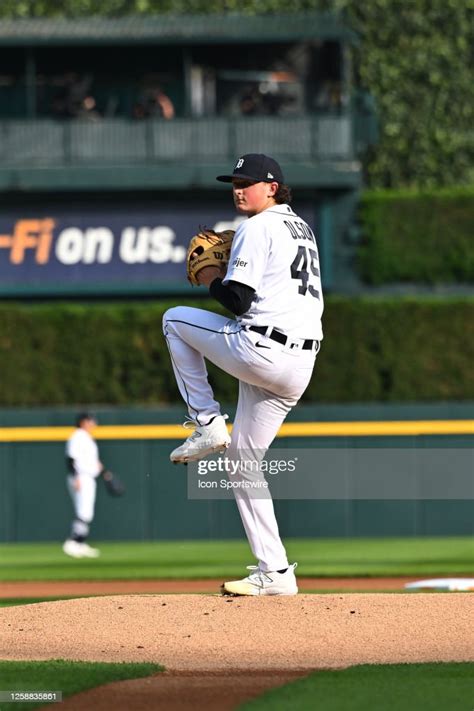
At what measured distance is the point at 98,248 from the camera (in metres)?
22.8

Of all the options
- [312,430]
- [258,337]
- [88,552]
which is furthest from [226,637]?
[312,430]

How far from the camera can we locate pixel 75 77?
80.0ft

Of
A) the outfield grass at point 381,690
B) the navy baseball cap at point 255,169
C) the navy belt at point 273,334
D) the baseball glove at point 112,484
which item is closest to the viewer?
the outfield grass at point 381,690

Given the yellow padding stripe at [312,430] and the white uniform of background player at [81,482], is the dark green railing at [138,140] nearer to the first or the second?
the yellow padding stripe at [312,430]

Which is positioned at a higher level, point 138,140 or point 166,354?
point 138,140

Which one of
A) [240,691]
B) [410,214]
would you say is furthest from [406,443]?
[240,691]

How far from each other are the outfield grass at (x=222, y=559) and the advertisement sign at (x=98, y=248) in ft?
21.3

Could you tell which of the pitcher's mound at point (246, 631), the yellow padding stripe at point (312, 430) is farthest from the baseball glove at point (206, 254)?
the yellow padding stripe at point (312, 430)

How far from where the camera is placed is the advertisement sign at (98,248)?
22719 mm

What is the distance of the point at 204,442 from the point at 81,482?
967 centimetres

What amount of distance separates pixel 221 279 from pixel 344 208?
1711 centimetres

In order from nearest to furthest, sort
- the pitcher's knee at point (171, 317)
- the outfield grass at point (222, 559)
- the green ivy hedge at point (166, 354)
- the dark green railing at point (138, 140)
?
the pitcher's knee at point (171, 317)
the outfield grass at point (222, 559)
the green ivy hedge at point (166, 354)
the dark green railing at point (138, 140)

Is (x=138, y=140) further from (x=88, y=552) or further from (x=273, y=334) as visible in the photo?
(x=273, y=334)

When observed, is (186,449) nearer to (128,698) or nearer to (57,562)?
(128,698)
